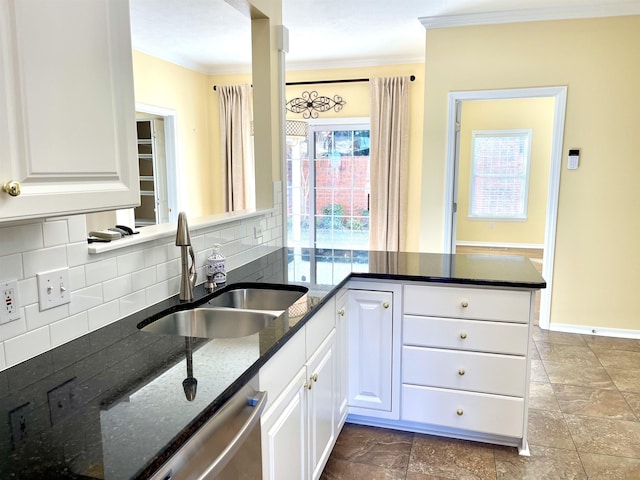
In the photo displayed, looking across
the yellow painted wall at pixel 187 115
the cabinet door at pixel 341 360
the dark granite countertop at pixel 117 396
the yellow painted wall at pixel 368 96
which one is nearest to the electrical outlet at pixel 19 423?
the dark granite countertop at pixel 117 396

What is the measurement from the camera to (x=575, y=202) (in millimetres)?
3947

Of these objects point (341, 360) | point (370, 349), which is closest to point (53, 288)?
point (341, 360)

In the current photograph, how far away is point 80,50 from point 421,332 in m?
1.95

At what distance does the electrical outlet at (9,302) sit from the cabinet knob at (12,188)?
0.46 metres

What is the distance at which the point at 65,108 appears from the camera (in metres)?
0.97

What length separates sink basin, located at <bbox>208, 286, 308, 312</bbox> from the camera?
2043 millimetres

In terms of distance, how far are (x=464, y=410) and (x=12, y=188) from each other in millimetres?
2266

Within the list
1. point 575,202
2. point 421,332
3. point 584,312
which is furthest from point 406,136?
point 421,332

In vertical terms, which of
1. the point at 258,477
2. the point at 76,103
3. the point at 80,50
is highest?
the point at 80,50

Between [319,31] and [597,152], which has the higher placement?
[319,31]

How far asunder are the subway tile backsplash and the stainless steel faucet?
7cm

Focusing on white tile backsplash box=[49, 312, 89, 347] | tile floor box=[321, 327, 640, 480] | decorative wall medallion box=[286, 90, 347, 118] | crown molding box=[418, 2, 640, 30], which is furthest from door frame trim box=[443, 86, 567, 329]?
white tile backsplash box=[49, 312, 89, 347]

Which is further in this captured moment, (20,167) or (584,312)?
(584,312)

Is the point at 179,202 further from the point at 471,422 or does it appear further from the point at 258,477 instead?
the point at 258,477
